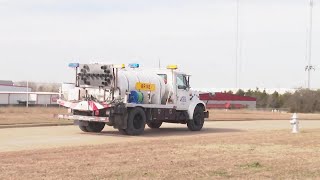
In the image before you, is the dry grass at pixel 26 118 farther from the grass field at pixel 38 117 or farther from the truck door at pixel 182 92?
the truck door at pixel 182 92

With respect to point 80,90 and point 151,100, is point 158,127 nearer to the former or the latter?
point 151,100

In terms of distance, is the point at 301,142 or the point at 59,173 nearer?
the point at 59,173

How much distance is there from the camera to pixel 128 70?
22.4 m

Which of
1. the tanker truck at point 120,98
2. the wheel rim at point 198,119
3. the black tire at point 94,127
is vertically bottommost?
the black tire at point 94,127

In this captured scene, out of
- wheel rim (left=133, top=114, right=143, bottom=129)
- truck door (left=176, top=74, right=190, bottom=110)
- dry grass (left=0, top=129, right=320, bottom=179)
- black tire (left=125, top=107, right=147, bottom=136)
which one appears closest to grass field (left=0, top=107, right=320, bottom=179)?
dry grass (left=0, top=129, right=320, bottom=179)

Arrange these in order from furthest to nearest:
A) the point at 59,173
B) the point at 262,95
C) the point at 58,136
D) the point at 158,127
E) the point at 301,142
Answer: the point at 262,95
the point at 158,127
the point at 58,136
the point at 301,142
the point at 59,173

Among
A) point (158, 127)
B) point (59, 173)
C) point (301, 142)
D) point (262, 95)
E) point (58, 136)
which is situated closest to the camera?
point (59, 173)

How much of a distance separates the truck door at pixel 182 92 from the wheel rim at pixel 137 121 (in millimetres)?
2860

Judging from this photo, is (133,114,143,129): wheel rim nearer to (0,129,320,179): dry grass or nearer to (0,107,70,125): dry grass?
(0,129,320,179): dry grass

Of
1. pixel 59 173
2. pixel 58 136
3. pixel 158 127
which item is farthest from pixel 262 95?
pixel 59 173

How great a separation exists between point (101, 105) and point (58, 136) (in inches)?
80.5

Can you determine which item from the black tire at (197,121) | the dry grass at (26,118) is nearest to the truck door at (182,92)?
the black tire at (197,121)

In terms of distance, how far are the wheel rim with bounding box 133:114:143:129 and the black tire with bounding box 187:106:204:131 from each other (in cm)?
393

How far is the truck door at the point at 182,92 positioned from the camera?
24628 mm
